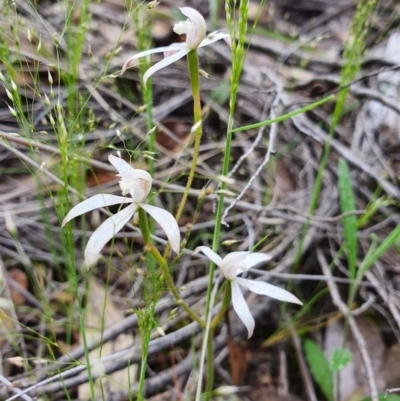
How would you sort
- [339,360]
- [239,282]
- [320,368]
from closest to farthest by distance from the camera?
[239,282] → [339,360] → [320,368]

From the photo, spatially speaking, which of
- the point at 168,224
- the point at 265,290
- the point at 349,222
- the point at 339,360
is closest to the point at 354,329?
the point at 339,360

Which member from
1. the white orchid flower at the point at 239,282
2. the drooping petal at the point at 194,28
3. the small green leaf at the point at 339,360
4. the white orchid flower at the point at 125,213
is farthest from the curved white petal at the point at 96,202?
the small green leaf at the point at 339,360

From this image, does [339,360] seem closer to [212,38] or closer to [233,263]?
[233,263]

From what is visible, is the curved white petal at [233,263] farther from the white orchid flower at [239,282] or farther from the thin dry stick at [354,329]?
the thin dry stick at [354,329]

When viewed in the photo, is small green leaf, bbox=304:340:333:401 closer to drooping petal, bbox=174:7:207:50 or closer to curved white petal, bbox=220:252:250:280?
curved white petal, bbox=220:252:250:280

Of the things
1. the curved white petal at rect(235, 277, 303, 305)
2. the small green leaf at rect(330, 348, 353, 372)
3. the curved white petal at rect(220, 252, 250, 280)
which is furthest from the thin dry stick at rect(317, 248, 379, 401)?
the curved white petal at rect(220, 252, 250, 280)

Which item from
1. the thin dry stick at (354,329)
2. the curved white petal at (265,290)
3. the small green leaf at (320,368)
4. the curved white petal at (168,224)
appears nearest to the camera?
the curved white petal at (168,224)
